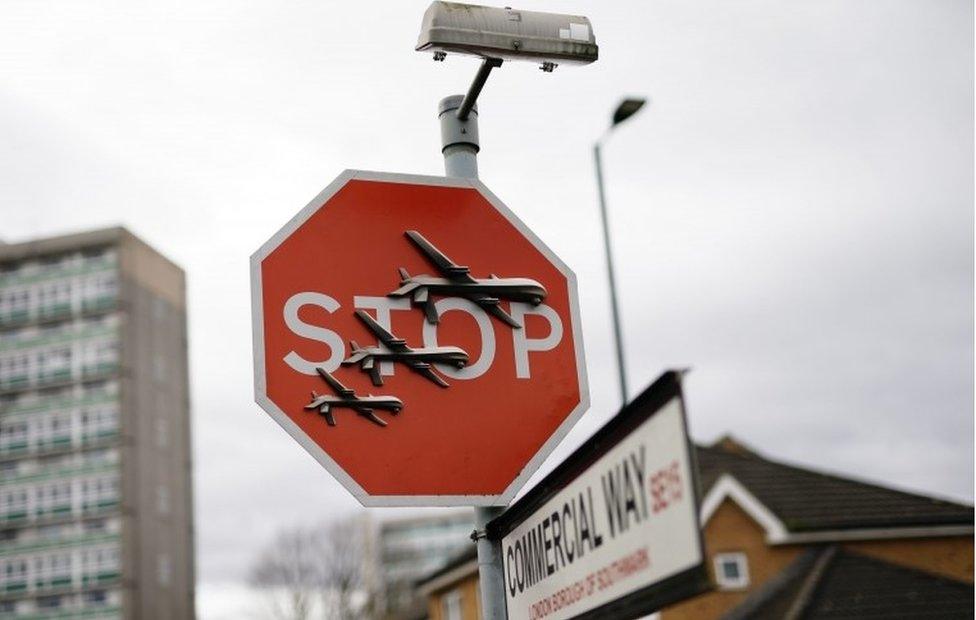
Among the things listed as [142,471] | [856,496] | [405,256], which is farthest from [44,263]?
[405,256]

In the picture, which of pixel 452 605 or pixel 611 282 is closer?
pixel 611 282

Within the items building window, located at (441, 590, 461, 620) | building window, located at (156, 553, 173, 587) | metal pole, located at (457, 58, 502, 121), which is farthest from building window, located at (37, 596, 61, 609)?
metal pole, located at (457, 58, 502, 121)

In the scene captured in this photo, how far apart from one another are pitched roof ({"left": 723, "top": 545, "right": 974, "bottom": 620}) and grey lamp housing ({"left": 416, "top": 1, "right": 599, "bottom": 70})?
23.4 metres

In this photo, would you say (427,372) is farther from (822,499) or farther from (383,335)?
(822,499)

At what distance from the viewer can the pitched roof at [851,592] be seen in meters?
25.4

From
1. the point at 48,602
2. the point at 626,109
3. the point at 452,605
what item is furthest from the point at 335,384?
the point at 48,602

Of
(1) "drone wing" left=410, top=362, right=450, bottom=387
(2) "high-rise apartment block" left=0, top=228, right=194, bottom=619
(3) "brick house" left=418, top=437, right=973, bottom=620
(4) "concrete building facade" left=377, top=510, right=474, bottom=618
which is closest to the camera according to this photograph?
(1) "drone wing" left=410, top=362, right=450, bottom=387

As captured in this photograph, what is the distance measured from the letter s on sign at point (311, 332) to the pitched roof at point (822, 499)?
2553cm

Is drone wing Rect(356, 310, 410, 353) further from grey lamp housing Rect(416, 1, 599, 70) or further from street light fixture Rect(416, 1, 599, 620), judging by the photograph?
grey lamp housing Rect(416, 1, 599, 70)

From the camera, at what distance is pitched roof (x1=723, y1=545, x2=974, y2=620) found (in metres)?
25.4

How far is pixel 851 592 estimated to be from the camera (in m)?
25.7

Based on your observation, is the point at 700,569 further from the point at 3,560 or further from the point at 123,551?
the point at 3,560

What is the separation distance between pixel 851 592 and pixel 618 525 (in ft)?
82.0

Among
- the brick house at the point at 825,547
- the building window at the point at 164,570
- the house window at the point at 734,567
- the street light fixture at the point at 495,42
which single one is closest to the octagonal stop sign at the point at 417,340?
the street light fixture at the point at 495,42
